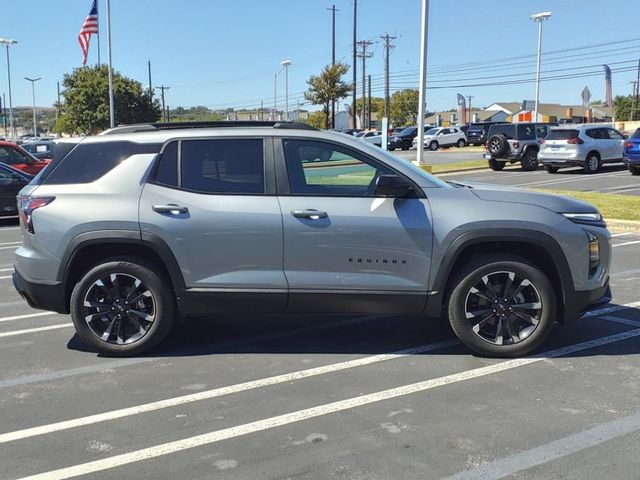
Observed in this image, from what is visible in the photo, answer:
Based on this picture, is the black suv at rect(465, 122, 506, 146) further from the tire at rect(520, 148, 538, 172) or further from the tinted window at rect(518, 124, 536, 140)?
the tire at rect(520, 148, 538, 172)

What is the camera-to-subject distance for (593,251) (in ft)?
15.8

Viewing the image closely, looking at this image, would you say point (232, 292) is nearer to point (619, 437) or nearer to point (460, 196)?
point (460, 196)

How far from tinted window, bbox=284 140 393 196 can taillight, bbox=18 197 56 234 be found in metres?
1.86

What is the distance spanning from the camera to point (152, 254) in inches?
194

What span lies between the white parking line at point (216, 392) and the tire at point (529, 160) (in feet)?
67.3

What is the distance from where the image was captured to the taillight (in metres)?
4.87

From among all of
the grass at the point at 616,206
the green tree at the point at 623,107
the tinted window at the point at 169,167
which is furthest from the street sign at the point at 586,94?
the green tree at the point at 623,107

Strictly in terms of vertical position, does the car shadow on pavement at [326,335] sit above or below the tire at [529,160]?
below

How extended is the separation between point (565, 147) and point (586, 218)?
61.1ft

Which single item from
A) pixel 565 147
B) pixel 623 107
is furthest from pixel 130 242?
pixel 623 107

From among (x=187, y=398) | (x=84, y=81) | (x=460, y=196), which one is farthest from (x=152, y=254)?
(x=84, y=81)

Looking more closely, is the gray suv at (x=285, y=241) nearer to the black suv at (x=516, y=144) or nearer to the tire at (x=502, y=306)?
the tire at (x=502, y=306)

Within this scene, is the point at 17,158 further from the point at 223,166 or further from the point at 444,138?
the point at 444,138

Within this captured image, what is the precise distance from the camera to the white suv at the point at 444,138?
48197mm
